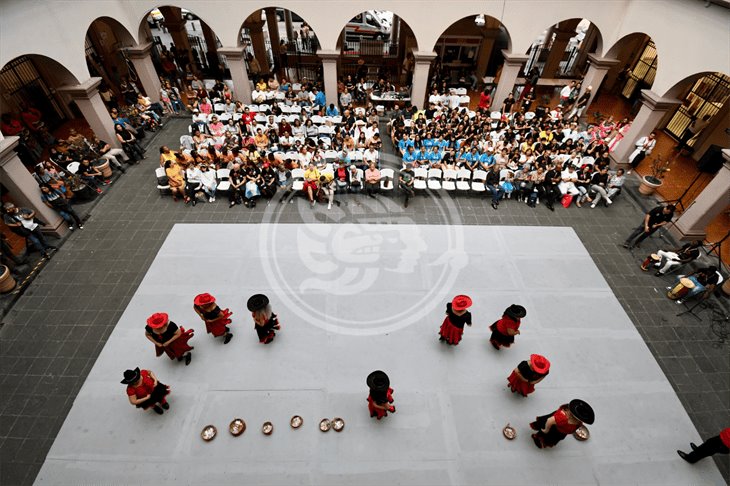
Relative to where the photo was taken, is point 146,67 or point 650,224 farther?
point 146,67

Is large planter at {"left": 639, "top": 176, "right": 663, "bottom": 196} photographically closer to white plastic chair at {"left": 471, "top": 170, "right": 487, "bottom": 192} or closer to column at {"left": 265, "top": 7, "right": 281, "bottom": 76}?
white plastic chair at {"left": 471, "top": 170, "right": 487, "bottom": 192}

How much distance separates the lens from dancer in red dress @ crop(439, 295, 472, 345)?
652cm

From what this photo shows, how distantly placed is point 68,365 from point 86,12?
1125 cm

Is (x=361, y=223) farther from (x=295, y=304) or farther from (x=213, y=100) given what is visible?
(x=213, y=100)

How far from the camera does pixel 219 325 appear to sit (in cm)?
716

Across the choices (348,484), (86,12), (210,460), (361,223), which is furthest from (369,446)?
(86,12)

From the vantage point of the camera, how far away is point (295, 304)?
817 cm

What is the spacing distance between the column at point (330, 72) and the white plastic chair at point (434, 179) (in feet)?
21.4

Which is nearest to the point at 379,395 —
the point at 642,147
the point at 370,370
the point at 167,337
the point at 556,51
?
the point at 370,370

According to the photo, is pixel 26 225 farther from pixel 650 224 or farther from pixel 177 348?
pixel 650 224

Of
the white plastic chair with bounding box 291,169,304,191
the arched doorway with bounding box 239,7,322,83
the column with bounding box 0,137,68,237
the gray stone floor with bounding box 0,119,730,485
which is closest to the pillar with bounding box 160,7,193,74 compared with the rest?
the arched doorway with bounding box 239,7,322,83

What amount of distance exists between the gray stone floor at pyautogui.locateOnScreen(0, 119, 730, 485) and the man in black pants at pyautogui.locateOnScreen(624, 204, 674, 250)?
0.34 metres

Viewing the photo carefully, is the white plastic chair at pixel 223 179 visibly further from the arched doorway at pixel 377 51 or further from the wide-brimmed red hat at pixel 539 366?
the wide-brimmed red hat at pixel 539 366

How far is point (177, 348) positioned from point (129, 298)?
2.66 m
